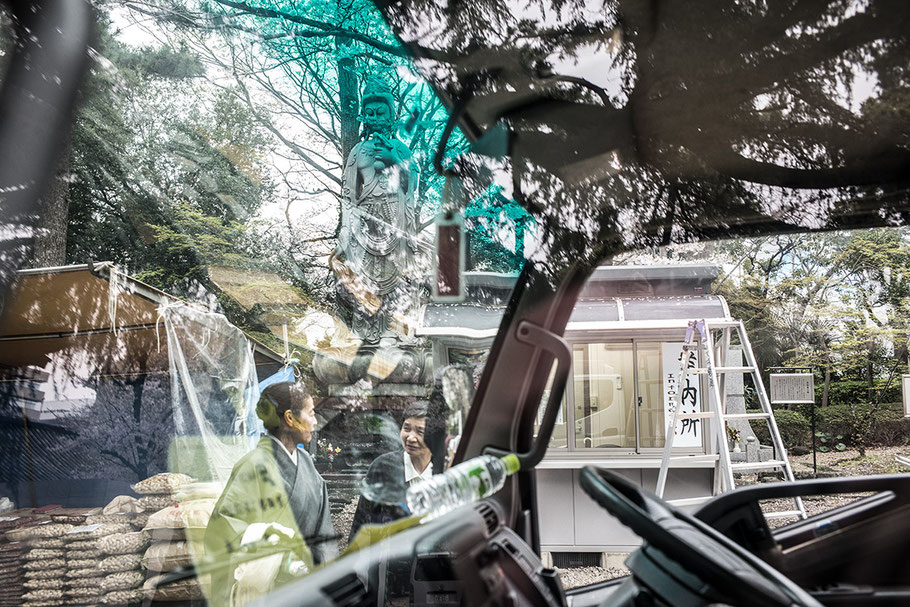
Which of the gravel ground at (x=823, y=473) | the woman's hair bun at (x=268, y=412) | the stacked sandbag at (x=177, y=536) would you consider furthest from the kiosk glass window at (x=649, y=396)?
the stacked sandbag at (x=177, y=536)

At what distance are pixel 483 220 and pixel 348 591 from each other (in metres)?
0.65

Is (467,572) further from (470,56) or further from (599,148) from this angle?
(470,56)

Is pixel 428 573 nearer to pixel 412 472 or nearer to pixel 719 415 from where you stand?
pixel 412 472

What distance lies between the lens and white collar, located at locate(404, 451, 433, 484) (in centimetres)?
92

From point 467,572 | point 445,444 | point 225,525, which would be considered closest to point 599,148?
point 445,444

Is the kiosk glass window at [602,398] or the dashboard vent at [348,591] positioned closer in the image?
the dashboard vent at [348,591]

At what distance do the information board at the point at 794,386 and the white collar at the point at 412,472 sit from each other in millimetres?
640

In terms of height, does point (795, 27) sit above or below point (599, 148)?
above

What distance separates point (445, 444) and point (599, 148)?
647mm

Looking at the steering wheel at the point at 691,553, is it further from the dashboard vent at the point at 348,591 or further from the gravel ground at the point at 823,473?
the dashboard vent at the point at 348,591

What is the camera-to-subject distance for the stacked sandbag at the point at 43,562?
1.46 metres

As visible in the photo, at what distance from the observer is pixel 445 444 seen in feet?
3.29

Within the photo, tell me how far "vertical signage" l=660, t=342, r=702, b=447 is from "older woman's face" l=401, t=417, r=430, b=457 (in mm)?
497

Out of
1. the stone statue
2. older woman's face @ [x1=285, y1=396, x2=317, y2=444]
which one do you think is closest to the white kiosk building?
the stone statue
